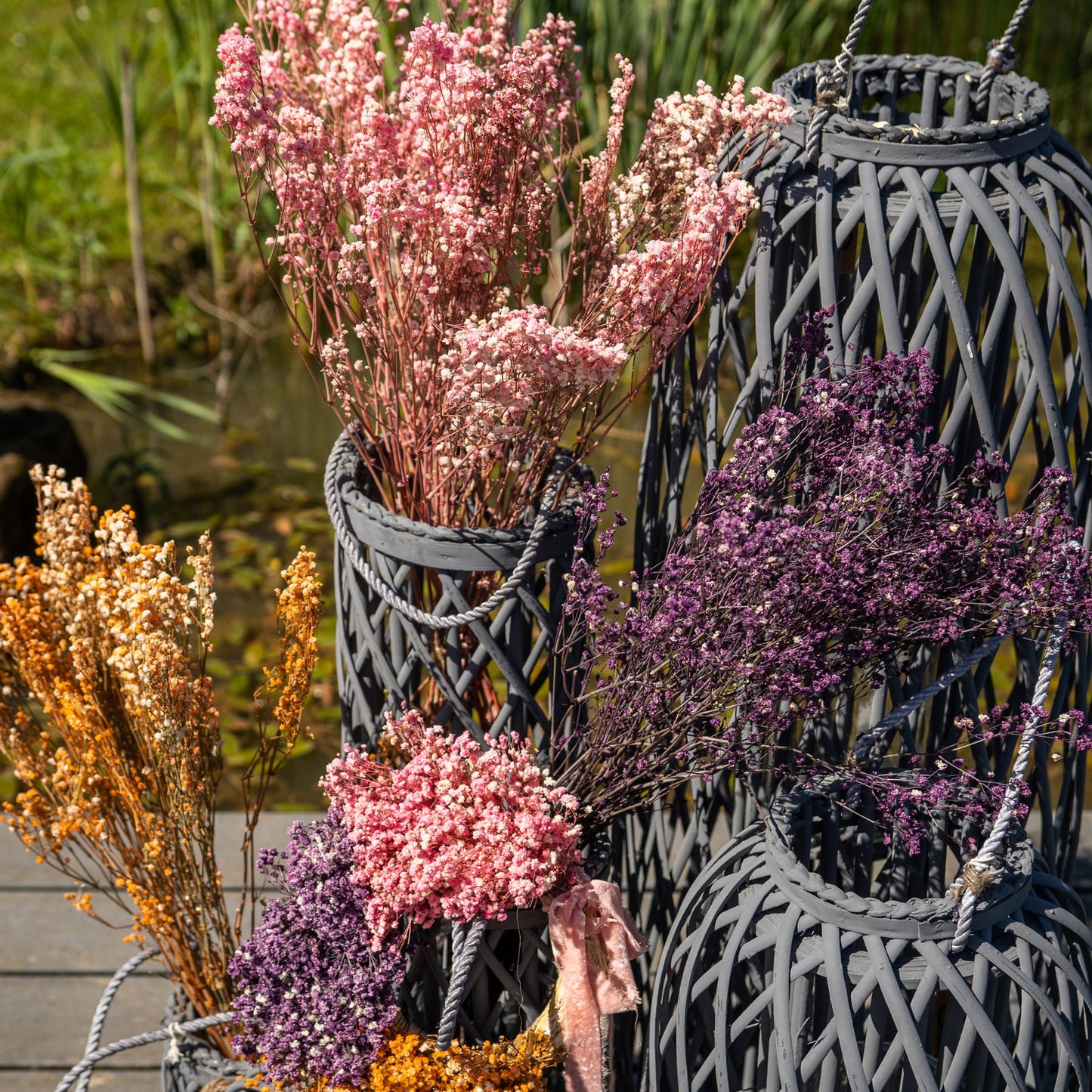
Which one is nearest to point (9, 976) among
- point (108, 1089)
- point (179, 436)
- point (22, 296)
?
point (108, 1089)

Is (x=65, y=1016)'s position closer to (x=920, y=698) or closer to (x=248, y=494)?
(x=920, y=698)

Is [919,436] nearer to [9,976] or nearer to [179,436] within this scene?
[9,976]

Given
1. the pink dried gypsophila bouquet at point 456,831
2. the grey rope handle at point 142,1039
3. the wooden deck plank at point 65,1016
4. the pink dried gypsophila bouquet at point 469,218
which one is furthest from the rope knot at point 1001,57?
the wooden deck plank at point 65,1016

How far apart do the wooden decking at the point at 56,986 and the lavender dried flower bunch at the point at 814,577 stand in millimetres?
1246

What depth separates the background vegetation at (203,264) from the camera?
3730mm

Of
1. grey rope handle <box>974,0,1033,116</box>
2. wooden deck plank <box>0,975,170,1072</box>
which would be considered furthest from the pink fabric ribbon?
grey rope handle <box>974,0,1033,116</box>

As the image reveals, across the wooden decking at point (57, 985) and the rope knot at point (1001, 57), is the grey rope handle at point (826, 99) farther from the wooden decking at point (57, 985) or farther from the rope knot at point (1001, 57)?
the wooden decking at point (57, 985)

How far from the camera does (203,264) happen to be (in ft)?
15.6

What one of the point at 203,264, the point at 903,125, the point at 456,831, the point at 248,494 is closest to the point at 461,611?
the point at 456,831

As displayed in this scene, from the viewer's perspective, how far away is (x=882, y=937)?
1.38 m

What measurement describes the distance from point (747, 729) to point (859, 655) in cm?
25

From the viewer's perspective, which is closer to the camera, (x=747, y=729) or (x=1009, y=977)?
(x=1009, y=977)

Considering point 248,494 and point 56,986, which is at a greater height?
point 248,494

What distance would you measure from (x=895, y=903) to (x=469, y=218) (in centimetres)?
83
